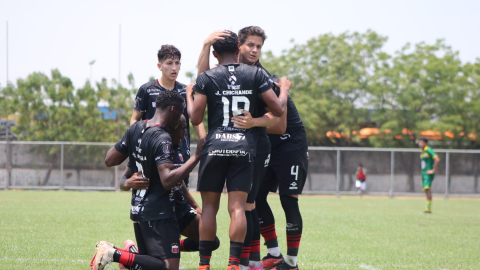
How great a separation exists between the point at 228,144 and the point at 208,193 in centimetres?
50

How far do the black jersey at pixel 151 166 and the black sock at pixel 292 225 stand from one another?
1482 millimetres

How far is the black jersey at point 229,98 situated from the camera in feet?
15.8

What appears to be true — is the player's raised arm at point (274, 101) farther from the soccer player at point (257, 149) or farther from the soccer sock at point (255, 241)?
the soccer sock at point (255, 241)

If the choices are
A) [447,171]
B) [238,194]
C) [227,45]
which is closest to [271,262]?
[238,194]

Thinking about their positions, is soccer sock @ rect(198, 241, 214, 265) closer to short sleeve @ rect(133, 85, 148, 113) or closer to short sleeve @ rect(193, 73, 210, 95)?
short sleeve @ rect(193, 73, 210, 95)

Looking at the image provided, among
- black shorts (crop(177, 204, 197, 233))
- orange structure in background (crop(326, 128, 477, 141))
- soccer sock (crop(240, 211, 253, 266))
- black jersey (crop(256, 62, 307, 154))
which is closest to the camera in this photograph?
soccer sock (crop(240, 211, 253, 266))

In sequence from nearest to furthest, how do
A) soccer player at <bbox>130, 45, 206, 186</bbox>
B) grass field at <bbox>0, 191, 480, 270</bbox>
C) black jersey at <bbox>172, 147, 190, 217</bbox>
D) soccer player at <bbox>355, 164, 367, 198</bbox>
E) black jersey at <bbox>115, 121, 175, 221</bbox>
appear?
1. black jersey at <bbox>115, 121, 175, 221</bbox>
2. black jersey at <bbox>172, 147, 190, 217</bbox>
3. grass field at <bbox>0, 191, 480, 270</bbox>
4. soccer player at <bbox>130, 45, 206, 186</bbox>
5. soccer player at <bbox>355, 164, 367, 198</bbox>

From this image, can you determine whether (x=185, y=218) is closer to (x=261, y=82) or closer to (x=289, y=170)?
(x=289, y=170)

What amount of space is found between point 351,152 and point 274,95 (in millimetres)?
22305

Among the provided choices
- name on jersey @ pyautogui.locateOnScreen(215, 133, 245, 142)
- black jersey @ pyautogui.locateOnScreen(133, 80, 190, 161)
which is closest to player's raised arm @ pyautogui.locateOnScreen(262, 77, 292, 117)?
name on jersey @ pyautogui.locateOnScreen(215, 133, 245, 142)

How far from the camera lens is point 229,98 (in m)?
4.84

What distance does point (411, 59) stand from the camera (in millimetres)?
35281

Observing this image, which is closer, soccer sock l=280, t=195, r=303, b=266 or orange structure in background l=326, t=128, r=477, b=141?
soccer sock l=280, t=195, r=303, b=266

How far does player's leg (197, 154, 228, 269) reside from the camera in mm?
4809
